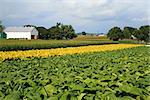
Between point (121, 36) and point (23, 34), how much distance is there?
Result: 37.9 meters

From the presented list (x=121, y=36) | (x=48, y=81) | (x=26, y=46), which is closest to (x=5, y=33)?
(x=121, y=36)

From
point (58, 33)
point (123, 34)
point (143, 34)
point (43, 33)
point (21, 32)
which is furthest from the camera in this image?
point (21, 32)

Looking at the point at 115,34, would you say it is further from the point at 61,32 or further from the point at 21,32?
the point at 21,32

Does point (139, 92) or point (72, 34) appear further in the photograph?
point (72, 34)

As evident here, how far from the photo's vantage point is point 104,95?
138 inches

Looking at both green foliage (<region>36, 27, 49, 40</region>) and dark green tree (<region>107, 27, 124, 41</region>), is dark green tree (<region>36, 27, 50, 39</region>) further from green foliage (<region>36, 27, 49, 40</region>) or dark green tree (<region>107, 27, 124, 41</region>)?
dark green tree (<region>107, 27, 124, 41</region>)

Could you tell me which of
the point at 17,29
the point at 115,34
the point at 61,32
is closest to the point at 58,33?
the point at 61,32

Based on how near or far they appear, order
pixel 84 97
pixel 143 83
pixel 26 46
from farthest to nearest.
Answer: pixel 26 46, pixel 143 83, pixel 84 97

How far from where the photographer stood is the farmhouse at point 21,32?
130125 millimetres

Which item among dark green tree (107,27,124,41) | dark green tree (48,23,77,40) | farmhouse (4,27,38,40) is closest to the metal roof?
farmhouse (4,27,38,40)

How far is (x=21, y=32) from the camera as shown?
136 m

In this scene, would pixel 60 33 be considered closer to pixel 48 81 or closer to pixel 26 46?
pixel 26 46

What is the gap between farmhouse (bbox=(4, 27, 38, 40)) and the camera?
130125 mm

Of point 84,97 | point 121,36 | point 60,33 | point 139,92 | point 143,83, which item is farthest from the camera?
point 121,36
